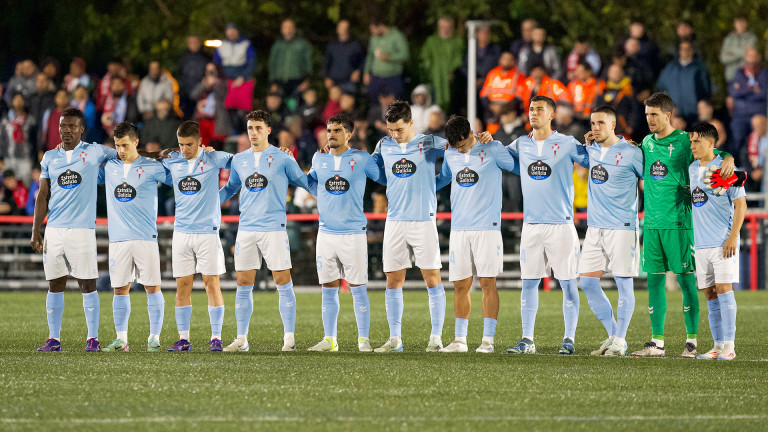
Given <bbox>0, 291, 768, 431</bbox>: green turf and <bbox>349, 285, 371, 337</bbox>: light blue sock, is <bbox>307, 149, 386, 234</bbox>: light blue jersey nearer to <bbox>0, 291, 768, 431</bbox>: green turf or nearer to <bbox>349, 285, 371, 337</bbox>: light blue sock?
<bbox>349, 285, 371, 337</bbox>: light blue sock

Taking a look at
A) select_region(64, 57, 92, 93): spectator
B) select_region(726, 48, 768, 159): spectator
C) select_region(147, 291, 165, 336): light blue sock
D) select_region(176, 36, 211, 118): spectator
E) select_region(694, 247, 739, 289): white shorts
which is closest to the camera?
select_region(694, 247, 739, 289): white shorts

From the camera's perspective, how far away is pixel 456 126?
36.2 feet

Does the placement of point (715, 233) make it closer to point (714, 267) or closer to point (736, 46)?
point (714, 267)

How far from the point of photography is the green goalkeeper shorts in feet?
34.4

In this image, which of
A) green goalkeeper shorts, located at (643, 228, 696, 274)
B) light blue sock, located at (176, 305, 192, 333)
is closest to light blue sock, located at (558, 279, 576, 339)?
green goalkeeper shorts, located at (643, 228, 696, 274)

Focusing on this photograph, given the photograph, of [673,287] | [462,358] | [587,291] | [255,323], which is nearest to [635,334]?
[587,291]

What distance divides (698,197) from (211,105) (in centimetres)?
1318

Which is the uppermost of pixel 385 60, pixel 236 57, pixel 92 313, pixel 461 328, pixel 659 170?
pixel 236 57

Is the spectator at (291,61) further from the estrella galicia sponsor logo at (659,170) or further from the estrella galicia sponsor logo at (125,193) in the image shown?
the estrella galicia sponsor logo at (659,170)

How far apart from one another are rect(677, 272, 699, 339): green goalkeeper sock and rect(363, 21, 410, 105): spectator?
1082 centimetres

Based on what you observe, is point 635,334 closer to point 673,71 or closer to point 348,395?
point 348,395

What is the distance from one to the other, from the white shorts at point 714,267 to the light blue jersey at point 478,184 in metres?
1.83

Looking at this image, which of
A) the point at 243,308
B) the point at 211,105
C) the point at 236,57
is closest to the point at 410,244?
the point at 243,308

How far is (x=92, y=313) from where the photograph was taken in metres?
11.3
